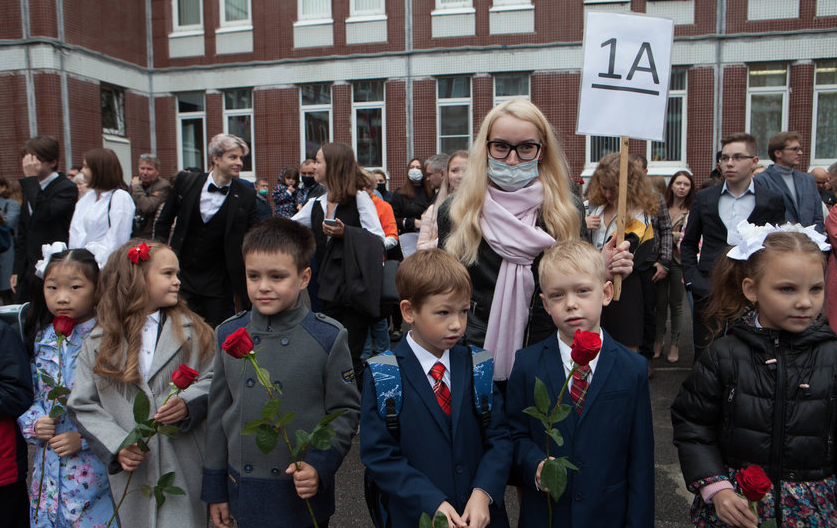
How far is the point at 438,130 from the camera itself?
649 inches

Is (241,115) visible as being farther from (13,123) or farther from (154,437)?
(154,437)

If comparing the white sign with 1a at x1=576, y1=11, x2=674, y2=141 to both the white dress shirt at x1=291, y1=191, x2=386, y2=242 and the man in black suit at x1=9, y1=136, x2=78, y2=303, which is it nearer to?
the white dress shirt at x1=291, y1=191, x2=386, y2=242

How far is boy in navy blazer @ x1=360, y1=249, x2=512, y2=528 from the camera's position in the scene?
201 centimetres

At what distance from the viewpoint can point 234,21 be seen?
17.6 m

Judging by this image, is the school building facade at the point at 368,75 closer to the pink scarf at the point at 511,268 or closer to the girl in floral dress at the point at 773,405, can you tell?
the pink scarf at the point at 511,268

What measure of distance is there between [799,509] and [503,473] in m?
0.98

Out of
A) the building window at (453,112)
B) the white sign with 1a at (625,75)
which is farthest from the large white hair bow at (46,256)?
the building window at (453,112)

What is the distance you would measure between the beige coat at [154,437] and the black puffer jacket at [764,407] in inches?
74.2

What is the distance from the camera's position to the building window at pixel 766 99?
14.8 meters

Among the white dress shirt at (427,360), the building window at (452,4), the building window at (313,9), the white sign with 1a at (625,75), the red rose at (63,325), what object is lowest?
the white dress shirt at (427,360)

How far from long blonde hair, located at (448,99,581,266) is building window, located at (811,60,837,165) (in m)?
15.0

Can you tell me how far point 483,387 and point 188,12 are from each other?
18956mm

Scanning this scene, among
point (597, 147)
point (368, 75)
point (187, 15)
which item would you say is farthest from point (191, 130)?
point (597, 147)

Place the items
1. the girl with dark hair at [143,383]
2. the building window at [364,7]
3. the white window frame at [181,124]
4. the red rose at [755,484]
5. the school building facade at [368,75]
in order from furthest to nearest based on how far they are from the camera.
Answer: the white window frame at [181,124], the building window at [364,7], the school building facade at [368,75], the girl with dark hair at [143,383], the red rose at [755,484]
